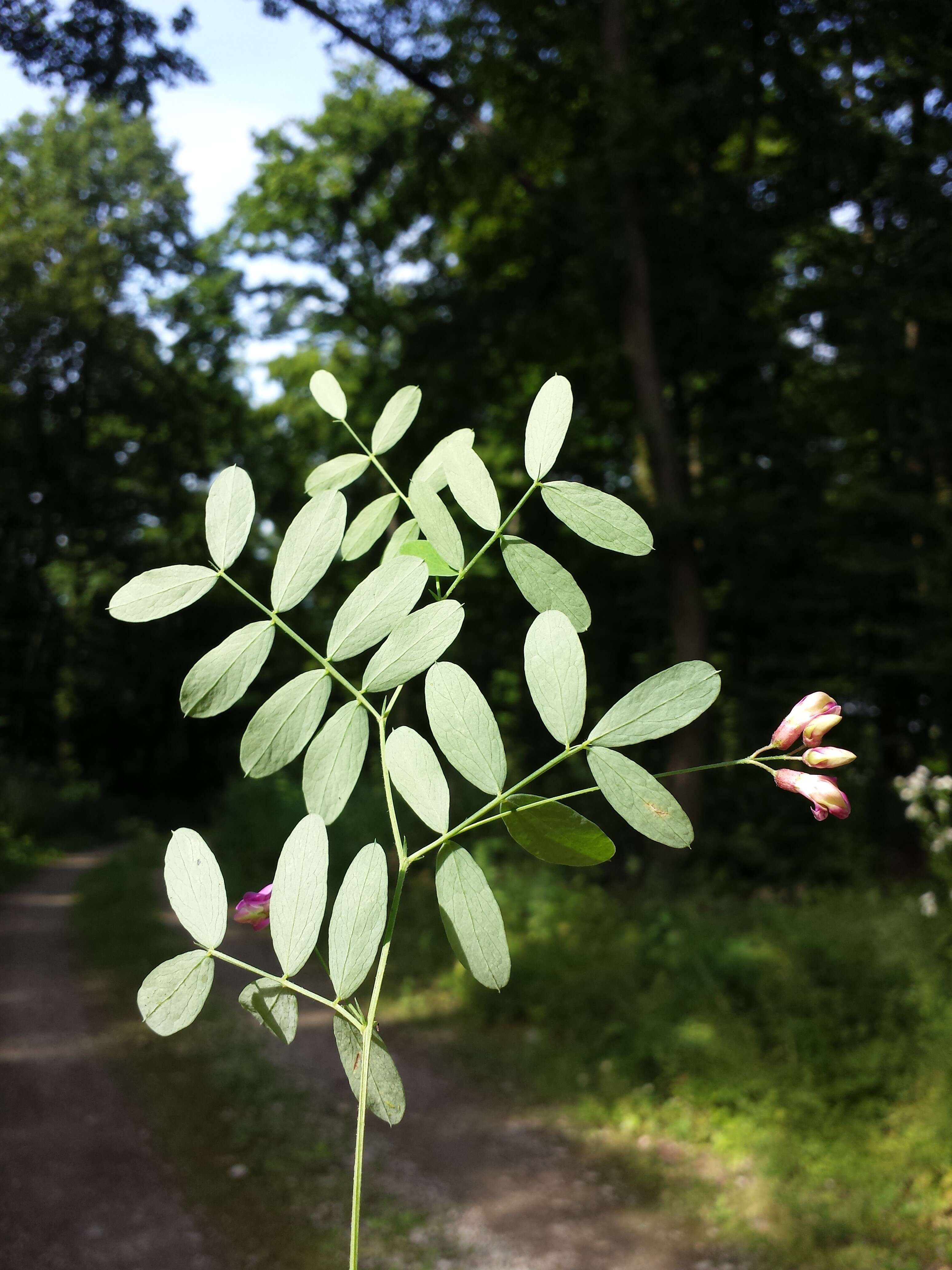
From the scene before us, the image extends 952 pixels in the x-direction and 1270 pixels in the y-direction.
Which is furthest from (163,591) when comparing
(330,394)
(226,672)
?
(330,394)

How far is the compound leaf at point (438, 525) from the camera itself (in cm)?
65

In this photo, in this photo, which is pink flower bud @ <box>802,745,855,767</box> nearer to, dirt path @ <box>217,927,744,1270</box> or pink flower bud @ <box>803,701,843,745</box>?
pink flower bud @ <box>803,701,843,745</box>

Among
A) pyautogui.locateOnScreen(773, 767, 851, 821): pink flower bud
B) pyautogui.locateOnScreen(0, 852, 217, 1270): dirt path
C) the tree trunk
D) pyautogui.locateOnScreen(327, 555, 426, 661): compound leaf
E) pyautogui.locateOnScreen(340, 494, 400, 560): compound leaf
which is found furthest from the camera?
the tree trunk

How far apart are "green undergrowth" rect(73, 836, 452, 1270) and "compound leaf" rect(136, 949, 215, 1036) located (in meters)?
3.57

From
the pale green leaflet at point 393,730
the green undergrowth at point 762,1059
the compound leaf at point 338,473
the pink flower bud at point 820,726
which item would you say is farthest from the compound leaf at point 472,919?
the green undergrowth at point 762,1059

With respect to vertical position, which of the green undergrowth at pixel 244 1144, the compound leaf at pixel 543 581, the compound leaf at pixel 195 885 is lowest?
the green undergrowth at pixel 244 1144

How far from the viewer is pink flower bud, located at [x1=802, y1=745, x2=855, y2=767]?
1.79ft

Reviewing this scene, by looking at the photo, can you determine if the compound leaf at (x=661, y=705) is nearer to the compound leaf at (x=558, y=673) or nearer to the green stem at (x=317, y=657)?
the compound leaf at (x=558, y=673)

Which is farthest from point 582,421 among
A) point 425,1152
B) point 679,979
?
point 425,1152

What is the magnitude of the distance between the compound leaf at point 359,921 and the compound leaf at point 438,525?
20 cm

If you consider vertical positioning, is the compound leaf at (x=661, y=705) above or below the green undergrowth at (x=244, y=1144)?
above

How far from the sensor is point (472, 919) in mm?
543

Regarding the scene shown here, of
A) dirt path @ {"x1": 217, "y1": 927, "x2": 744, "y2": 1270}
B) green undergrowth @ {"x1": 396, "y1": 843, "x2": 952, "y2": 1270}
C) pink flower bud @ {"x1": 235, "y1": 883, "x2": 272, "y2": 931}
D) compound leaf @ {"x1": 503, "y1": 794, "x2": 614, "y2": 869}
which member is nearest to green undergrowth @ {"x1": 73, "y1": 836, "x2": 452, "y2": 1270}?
dirt path @ {"x1": 217, "y1": 927, "x2": 744, "y2": 1270}

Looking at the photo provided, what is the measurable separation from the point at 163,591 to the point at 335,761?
160 millimetres
